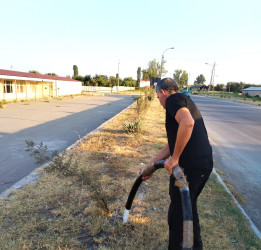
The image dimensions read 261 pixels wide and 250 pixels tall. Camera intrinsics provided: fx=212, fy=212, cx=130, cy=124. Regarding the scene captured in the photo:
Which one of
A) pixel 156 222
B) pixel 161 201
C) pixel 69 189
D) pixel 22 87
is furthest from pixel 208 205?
pixel 22 87

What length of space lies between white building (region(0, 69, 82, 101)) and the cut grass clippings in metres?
19.2

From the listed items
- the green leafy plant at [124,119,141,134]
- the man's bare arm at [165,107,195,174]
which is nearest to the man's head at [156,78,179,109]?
the man's bare arm at [165,107,195,174]

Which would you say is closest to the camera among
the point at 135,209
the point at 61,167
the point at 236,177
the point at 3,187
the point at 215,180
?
the point at 61,167

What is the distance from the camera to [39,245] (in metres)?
2.38

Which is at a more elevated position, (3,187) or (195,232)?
(195,232)

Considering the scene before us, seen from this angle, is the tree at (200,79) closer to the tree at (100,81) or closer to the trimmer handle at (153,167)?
the tree at (100,81)

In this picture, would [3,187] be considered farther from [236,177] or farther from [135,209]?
[236,177]

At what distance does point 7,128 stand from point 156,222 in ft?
27.6

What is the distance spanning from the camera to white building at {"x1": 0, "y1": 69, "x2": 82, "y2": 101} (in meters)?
20.7

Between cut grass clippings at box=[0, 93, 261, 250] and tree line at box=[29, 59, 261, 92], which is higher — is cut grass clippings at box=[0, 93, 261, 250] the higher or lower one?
the lower one

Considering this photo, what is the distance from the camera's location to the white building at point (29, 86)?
68.0 feet

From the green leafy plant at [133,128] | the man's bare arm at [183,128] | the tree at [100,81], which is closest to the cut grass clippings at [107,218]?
the man's bare arm at [183,128]

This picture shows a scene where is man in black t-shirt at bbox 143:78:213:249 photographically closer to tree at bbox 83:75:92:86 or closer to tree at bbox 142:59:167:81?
tree at bbox 142:59:167:81

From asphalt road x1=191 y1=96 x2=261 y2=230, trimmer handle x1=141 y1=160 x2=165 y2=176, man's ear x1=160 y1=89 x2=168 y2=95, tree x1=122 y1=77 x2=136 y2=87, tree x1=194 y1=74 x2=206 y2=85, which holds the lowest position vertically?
asphalt road x1=191 y1=96 x2=261 y2=230
